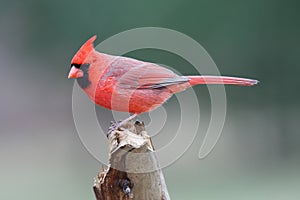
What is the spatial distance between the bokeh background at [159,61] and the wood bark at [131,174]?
82.3 inches

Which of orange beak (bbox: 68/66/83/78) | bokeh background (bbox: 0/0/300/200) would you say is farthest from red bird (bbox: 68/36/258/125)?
bokeh background (bbox: 0/0/300/200)

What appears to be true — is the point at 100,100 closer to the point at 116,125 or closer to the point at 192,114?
the point at 116,125

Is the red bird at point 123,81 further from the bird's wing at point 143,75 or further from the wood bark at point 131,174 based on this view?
the wood bark at point 131,174

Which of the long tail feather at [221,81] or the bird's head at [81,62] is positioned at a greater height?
the long tail feather at [221,81]

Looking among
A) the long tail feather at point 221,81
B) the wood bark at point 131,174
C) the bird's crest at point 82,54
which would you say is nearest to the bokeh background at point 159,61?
the long tail feather at point 221,81

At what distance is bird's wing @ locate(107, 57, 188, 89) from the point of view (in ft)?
6.01

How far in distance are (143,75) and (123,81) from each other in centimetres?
11

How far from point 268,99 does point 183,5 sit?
0.87 m

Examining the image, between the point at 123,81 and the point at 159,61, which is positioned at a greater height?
the point at 159,61

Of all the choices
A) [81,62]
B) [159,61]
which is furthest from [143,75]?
[159,61]

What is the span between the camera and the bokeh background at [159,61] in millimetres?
3607

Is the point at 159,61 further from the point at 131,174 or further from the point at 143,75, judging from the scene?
the point at 131,174

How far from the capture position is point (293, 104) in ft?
12.5

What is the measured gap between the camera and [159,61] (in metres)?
3.64
